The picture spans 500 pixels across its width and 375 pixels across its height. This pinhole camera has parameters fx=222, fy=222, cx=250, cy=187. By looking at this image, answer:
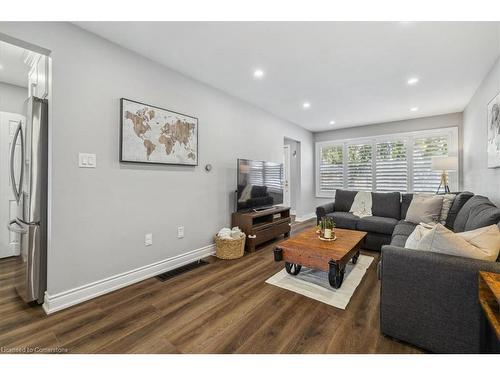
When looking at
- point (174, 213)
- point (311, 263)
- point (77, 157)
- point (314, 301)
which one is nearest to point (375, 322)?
point (314, 301)

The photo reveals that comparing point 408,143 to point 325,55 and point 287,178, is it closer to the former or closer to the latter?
point 287,178

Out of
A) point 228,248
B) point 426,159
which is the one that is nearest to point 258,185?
point 228,248

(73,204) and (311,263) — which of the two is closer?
(73,204)

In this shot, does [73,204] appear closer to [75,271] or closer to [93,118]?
[75,271]

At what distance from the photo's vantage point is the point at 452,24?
1921mm

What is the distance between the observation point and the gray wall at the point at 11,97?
2980mm

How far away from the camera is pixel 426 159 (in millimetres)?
4758

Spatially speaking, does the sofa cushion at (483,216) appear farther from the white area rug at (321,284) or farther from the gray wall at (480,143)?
the white area rug at (321,284)

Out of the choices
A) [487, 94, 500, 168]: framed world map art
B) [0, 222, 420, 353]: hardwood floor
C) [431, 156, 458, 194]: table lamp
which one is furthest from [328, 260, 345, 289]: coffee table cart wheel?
[431, 156, 458, 194]: table lamp

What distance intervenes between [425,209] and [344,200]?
1.34 m

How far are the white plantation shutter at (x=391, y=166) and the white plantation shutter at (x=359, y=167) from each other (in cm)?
17

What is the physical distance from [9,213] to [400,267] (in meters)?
4.58

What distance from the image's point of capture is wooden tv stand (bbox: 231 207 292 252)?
338cm

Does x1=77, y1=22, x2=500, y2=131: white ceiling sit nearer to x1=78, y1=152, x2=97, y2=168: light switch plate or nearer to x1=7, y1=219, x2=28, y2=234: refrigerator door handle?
x1=78, y1=152, x2=97, y2=168: light switch plate
